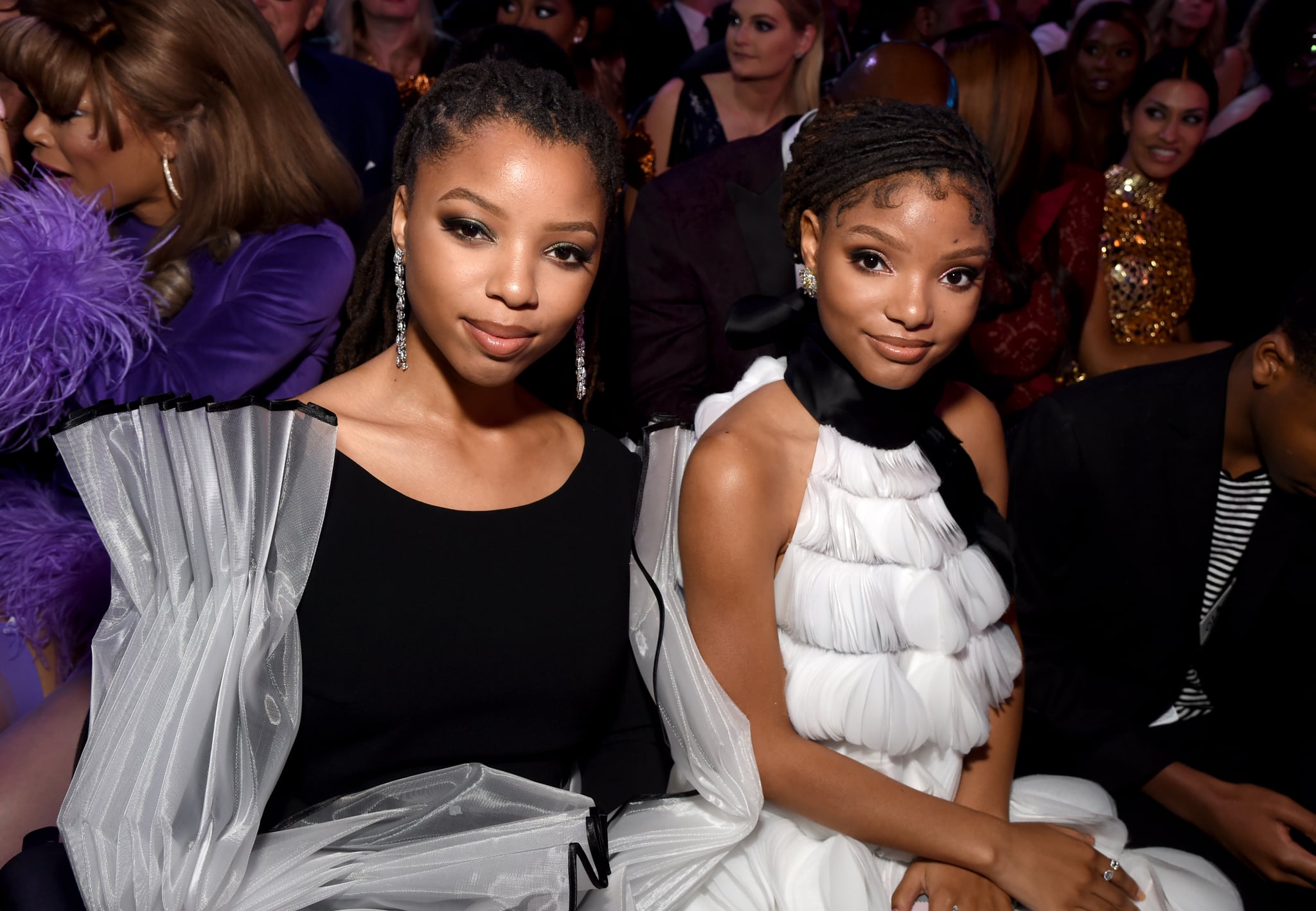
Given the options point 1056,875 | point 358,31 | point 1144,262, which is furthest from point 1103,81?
point 1056,875

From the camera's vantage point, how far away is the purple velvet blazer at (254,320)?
1989 mm

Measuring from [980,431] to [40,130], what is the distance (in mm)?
1803

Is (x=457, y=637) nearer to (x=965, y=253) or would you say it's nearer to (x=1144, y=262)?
(x=965, y=253)

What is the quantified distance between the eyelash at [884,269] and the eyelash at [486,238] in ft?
1.20

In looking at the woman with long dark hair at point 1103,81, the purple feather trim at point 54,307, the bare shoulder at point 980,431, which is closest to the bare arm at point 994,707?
the bare shoulder at point 980,431

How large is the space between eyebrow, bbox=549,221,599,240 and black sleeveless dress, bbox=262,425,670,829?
1.31ft

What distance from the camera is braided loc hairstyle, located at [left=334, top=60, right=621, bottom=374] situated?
4.36 ft

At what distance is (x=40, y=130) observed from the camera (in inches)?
77.7

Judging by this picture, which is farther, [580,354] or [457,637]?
[580,354]

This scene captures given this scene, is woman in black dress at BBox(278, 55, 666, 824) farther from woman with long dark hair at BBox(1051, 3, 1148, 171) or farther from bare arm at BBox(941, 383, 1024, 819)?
woman with long dark hair at BBox(1051, 3, 1148, 171)

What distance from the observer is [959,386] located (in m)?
1.72

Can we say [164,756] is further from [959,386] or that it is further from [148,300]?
[959,386]

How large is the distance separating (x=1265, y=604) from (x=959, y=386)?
798mm

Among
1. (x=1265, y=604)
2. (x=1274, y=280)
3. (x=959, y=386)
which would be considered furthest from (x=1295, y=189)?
(x=959, y=386)
